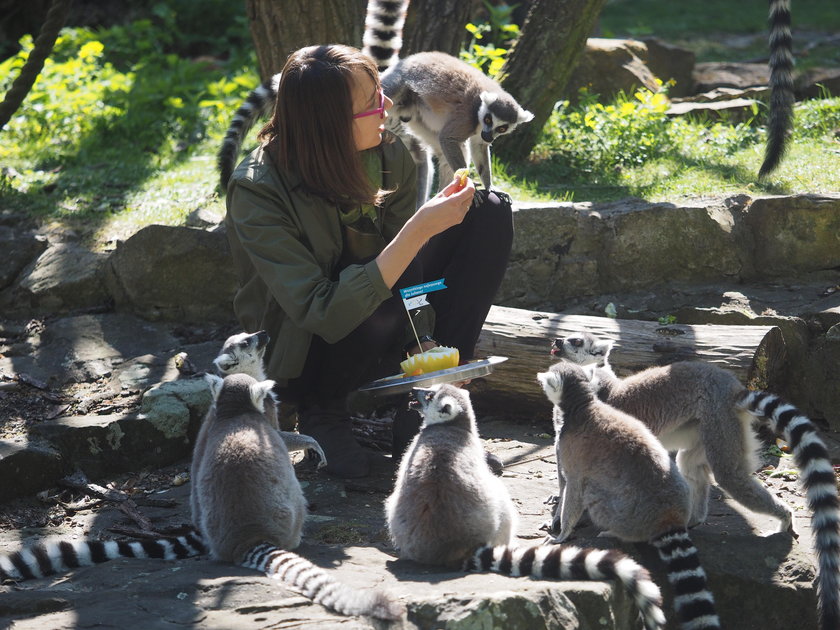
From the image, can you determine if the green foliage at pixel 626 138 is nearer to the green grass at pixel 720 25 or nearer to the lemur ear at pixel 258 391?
the green grass at pixel 720 25

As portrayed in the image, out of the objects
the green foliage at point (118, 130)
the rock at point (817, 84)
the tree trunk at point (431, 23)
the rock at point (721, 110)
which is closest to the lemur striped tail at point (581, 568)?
the green foliage at point (118, 130)

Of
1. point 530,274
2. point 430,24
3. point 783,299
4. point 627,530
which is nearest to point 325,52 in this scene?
point 627,530

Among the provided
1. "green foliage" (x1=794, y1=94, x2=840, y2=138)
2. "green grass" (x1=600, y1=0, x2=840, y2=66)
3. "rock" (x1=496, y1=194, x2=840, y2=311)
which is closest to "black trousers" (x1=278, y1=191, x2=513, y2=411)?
"rock" (x1=496, y1=194, x2=840, y2=311)

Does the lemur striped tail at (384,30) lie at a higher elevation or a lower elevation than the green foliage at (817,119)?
higher

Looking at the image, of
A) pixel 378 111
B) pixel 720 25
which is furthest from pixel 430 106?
pixel 720 25

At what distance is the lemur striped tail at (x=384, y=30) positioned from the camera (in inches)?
209

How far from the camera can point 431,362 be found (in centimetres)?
324

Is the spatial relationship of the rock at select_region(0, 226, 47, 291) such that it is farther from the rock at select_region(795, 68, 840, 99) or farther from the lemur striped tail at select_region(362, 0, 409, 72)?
the rock at select_region(795, 68, 840, 99)

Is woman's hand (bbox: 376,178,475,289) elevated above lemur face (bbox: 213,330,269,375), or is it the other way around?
woman's hand (bbox: 376,178,475,289)

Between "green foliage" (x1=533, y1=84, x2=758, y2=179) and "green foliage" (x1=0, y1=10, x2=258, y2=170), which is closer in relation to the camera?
"green foliage" (x1=533, y1=84, x2=758, y2=179)

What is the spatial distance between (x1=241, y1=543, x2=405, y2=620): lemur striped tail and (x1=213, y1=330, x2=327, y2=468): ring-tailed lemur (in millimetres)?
662

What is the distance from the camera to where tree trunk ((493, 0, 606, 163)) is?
Answer: 20.6 ft

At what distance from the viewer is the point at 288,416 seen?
429 cm

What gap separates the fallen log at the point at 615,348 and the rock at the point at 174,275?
5.48ft
